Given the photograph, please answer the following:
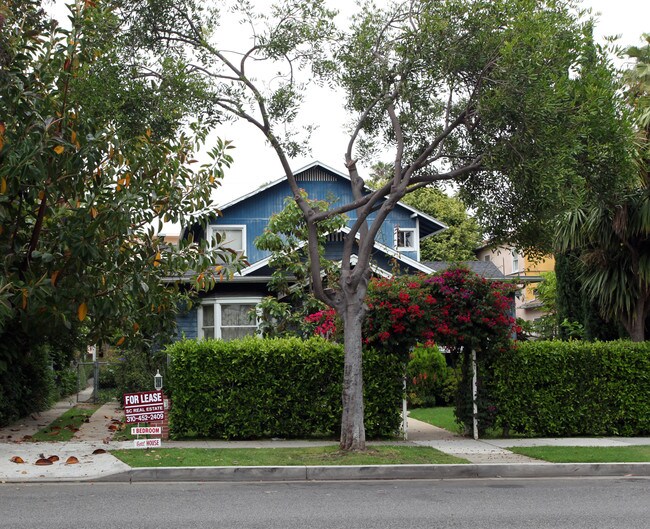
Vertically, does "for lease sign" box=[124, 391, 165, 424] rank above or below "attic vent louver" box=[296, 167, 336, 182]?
below

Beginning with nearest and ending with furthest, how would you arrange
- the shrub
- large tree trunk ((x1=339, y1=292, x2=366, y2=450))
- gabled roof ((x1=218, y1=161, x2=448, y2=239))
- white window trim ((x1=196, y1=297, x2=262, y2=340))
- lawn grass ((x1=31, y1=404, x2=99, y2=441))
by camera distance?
large tree trunk ((x1=339, y1=292, x2=366, y2=450)), lawn grass ((x1=31, y1=404, x2=99, y2=441)), the shrub, white window trim ((x1=196, y1=297, x2=262, y2=340)), gabled roof ((x1=218, y1=161, x2=448, y2=239))

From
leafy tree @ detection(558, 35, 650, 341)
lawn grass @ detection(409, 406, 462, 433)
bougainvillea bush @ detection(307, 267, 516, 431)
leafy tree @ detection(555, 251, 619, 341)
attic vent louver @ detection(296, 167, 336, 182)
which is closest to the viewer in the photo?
bougainvillea bush @ detection(307, 267, 516, 431)

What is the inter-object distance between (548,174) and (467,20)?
108 inches

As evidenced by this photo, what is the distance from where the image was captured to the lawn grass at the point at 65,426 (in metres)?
15.6

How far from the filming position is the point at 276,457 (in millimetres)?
12656

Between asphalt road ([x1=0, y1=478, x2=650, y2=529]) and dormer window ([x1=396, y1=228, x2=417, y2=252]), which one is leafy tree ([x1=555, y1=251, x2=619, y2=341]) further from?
asphalt road ([x1=0, y1=478, x2=650, y2=529])

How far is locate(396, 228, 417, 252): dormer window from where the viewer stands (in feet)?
105

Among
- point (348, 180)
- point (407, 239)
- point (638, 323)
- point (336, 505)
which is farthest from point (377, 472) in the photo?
point (407, 239)

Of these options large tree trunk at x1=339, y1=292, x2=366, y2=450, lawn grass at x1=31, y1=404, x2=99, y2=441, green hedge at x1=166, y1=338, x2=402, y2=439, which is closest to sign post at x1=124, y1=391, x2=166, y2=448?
green hedge at x1=166, y1=338, x2=402, y2=439

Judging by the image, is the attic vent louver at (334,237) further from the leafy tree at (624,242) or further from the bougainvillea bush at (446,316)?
the bougainvillea bush at (446,316)

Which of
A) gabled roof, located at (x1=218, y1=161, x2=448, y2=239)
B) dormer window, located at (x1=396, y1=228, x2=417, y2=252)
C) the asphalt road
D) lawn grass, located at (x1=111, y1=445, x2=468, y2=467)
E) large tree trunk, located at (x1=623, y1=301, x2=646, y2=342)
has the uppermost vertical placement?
gabled roof, located at (x1=218, y1=161, x2=448, y2=239)

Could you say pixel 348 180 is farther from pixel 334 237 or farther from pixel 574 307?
pixel 574 307

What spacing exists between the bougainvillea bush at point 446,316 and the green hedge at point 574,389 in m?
0.43

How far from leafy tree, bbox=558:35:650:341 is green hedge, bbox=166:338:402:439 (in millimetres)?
6694
